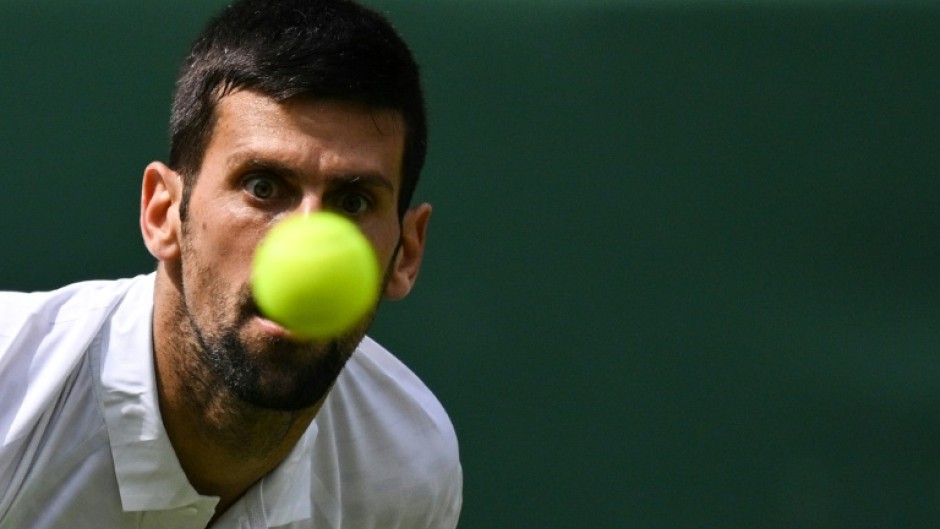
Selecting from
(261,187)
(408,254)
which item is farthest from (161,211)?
(408,254)

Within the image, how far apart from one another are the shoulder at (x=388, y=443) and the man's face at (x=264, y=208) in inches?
10.6

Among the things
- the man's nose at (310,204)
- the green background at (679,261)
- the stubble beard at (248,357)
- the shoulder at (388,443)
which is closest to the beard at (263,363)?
the stubble beard at (248,357)

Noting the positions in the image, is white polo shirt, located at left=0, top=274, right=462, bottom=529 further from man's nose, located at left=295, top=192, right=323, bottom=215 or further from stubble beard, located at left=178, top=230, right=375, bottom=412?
man's nose, located at left=295, top=192, right=323, bottom=215

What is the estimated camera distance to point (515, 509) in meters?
2.54

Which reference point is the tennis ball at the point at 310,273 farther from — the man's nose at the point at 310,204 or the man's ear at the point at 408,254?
the man's ear at the point at 408,254

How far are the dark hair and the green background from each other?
474 millimetres

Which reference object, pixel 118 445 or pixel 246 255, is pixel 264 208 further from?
pixel 118 445

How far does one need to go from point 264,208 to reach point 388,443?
0.49 m

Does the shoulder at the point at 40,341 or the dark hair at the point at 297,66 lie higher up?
the dark hair at the point at 297,66

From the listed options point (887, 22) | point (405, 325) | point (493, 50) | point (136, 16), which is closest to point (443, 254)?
point (405, 325)

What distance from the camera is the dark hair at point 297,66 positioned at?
1.85m

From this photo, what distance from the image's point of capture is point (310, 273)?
172 centimetres

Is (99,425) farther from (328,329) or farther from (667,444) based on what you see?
(667,444)

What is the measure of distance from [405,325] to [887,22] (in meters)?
0.87
